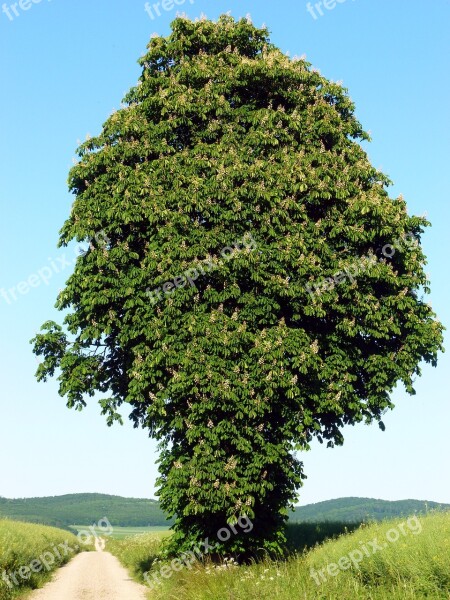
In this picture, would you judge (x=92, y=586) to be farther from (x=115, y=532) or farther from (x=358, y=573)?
(x=115, y=532)

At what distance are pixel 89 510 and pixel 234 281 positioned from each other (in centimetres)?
15561

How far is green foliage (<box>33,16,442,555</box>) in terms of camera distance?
20688 millimetres

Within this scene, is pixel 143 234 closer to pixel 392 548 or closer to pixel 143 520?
pixel 392 548

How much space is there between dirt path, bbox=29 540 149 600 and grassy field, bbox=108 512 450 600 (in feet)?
9.32

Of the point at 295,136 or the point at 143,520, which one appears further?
the point at 143,520

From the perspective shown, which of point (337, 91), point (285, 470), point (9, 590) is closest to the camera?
point (9, 590)

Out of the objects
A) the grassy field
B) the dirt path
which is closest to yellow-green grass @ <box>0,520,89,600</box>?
the dirt path

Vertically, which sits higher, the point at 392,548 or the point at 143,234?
the point at 143,234

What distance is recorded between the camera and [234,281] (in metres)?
21.6

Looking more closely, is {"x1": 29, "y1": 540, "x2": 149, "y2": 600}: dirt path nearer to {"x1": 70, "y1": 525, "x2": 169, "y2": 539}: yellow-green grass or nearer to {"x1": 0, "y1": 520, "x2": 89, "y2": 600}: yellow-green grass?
{"x1": 0, "y1": 520, "x2": 89, "y2": 600}: yellow-green grass

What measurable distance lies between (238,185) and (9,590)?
15484mm

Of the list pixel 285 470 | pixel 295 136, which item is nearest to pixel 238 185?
pixel 295 136

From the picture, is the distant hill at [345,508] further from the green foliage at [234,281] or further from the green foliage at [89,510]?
the green foliage at [89,510]

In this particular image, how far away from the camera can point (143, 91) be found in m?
25.2
